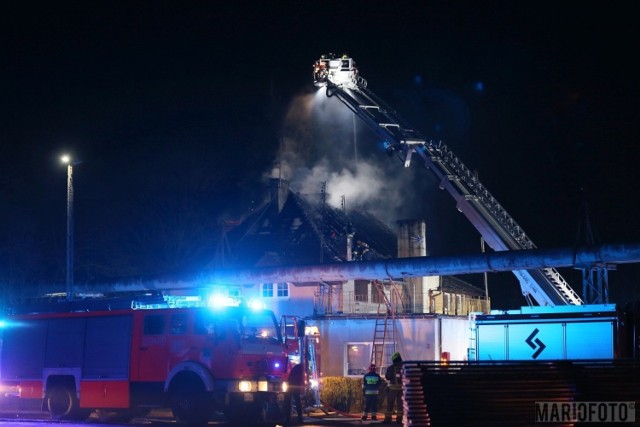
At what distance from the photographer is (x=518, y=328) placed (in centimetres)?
2028

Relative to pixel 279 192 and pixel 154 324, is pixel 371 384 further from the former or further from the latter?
pixel 279 192

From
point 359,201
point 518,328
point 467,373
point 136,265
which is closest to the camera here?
point 467,373

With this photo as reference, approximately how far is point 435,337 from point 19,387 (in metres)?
13.4

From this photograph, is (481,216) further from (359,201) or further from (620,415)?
(359,201)

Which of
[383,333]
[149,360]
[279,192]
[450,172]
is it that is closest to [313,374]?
[383,333]

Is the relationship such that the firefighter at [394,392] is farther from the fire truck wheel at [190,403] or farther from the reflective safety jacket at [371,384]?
the fire truck wheel at [190,403]

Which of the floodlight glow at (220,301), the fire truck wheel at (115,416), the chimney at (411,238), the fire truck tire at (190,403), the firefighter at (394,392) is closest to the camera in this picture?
the fire truck tire at (190,403)

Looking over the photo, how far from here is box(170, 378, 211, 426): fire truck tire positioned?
17422 mm

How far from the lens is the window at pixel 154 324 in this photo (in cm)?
1848

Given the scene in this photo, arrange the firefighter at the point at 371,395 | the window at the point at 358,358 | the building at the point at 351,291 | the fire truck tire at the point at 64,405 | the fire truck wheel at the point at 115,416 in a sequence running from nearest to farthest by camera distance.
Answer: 1. the fire truck tire at the point at 64,405
2. the fire truck wheel at the point at 115,416
3. the firefighter at the point at 371,395
4. the building at the point at 351,291
5. the window at the point at 358,358

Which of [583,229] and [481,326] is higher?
[583,229]

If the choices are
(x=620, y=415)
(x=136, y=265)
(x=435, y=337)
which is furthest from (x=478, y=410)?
(x=136, y=265)

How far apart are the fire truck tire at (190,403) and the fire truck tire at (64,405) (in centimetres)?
308

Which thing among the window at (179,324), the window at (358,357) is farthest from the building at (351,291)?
the window at (179,324)
